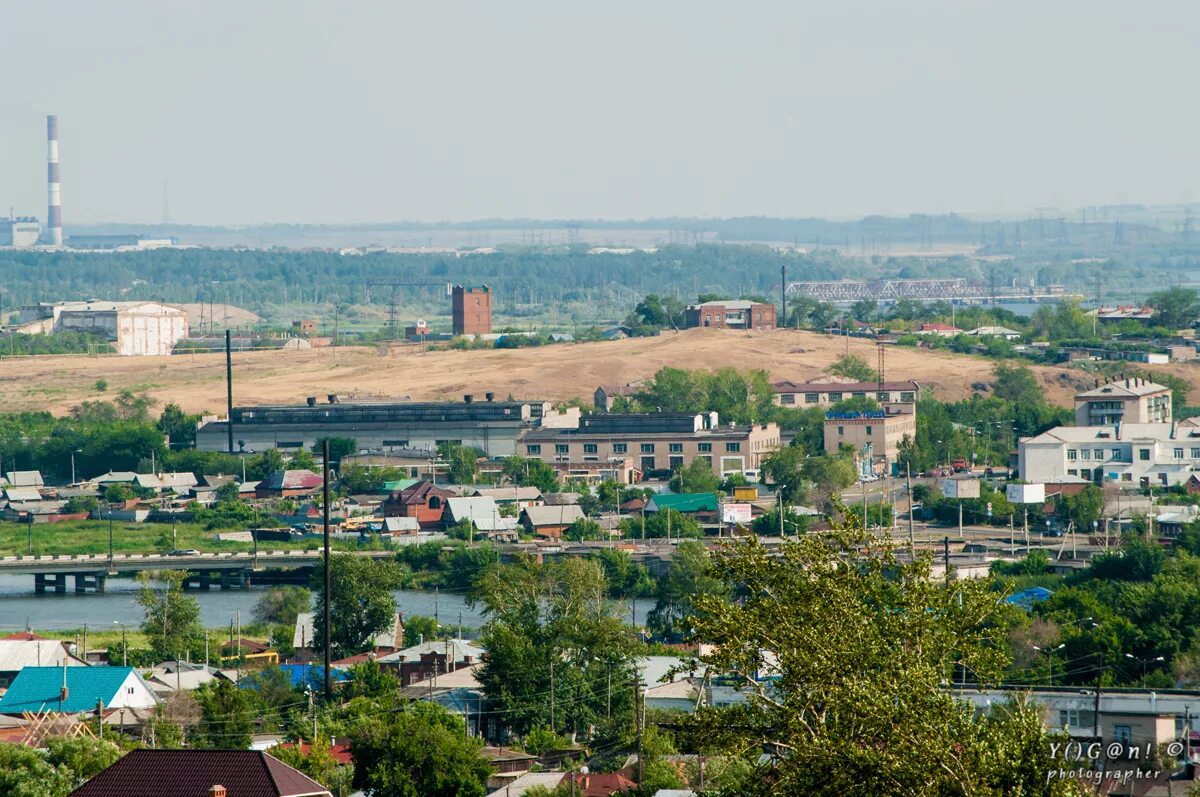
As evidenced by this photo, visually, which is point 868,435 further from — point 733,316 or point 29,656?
point 733,316

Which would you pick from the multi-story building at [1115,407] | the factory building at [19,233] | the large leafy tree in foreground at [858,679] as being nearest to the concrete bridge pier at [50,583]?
the multi-story building at [1115,407]

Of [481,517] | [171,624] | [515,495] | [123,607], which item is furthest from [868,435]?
[171,624]

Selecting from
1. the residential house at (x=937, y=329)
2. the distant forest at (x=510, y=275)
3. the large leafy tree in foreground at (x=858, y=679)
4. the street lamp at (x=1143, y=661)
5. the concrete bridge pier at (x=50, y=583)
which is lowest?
the distant forest at (x=510, y=275)

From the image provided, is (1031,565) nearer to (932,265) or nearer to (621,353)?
(621,353)

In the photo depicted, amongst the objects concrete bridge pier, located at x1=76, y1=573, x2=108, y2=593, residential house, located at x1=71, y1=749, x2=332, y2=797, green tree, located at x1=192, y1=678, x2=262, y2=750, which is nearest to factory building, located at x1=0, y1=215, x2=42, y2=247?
concrete bridge pier, located at x1=76, y1=573, x2=108, y2=593

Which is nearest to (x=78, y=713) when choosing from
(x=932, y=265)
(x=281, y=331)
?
(x=281, y=331)

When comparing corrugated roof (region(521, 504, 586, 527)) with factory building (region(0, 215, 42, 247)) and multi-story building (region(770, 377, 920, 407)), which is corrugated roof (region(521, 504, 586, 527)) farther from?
factory building (region(0, 215, 42, 247))

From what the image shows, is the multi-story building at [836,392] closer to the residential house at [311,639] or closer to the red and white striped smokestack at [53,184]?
the residential house at [311,639]
